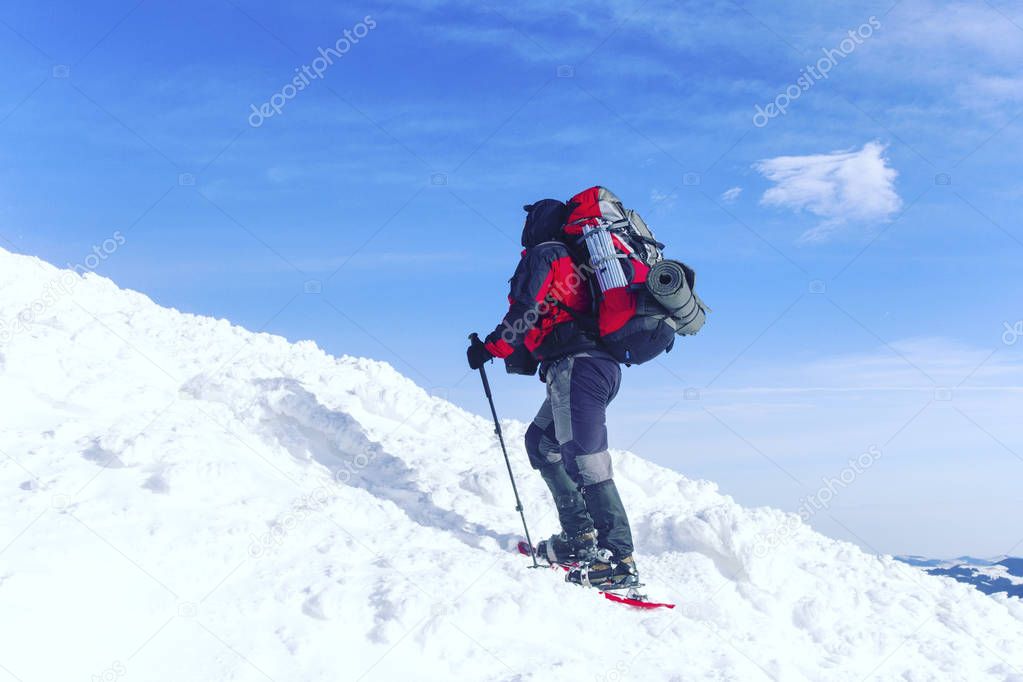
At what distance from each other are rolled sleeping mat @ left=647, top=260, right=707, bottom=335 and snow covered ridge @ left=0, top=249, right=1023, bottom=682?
8.32 ft

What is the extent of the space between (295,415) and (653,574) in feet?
15.1

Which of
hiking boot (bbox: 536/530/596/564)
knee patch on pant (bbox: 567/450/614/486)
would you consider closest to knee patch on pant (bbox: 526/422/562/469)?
knee patch on pant (bbox: 567/450/614/486)

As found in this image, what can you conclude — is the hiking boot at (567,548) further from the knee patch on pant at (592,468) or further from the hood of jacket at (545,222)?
the hood of jacket at (545,222)

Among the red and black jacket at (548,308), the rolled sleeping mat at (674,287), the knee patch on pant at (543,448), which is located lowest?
the knee patch on pant at (543,448)

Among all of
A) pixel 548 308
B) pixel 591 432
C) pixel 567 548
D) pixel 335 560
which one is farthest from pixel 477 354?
pixel 335 560

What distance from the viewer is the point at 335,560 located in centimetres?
591

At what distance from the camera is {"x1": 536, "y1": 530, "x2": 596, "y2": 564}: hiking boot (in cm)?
714

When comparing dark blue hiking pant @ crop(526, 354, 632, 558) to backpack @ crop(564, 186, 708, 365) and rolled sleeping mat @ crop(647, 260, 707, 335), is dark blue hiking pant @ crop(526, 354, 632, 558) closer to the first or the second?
backpack @ crop(564, 186, 708, 365)

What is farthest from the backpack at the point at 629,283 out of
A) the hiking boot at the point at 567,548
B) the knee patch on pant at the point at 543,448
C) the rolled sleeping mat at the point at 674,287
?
the hiking boot at the point at 567,548

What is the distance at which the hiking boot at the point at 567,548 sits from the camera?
714cm

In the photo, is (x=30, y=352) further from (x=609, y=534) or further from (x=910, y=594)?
(x=910, y=594)

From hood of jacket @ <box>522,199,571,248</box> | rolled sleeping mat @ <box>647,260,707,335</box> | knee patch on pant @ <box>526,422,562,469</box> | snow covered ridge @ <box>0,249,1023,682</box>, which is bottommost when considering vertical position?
snow covered ridge @ <box>0,249,1023,682</box>

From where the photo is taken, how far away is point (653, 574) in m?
7.52

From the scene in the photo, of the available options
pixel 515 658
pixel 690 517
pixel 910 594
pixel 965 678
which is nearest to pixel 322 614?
pixel 515 658
